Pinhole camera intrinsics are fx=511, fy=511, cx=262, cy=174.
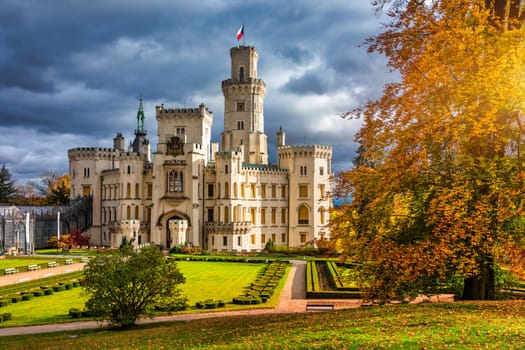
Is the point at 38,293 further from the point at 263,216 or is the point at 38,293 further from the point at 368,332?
the point at 263,216

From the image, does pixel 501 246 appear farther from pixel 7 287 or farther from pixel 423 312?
pixel 7 287

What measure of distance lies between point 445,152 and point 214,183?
4799 cm

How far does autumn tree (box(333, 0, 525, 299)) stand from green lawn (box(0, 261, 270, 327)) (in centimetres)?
1255

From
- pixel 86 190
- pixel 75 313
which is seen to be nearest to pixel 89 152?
pixel 86 190

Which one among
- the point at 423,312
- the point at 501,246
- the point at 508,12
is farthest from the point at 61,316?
the point at 508,12

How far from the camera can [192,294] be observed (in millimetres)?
31656

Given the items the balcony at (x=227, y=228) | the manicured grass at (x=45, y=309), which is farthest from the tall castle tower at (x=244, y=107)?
the manicured grass at (x=45, y=309)

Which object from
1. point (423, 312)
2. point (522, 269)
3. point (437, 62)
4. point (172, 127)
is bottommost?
point (423, 312)

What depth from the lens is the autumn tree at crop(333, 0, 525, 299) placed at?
48.7 ft

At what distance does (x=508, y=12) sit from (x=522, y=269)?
857 centimetres

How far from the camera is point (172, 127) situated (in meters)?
64.3

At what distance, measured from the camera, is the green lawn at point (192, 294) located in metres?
25.4

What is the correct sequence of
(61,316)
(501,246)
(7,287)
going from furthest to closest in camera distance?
(7,287) → (61,316) → (501,246)

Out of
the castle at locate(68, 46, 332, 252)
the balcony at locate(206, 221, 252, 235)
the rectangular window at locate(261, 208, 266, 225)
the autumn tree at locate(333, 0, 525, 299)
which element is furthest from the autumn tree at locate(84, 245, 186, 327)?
the rectangular window at locate(261, 208, 266, 225)
